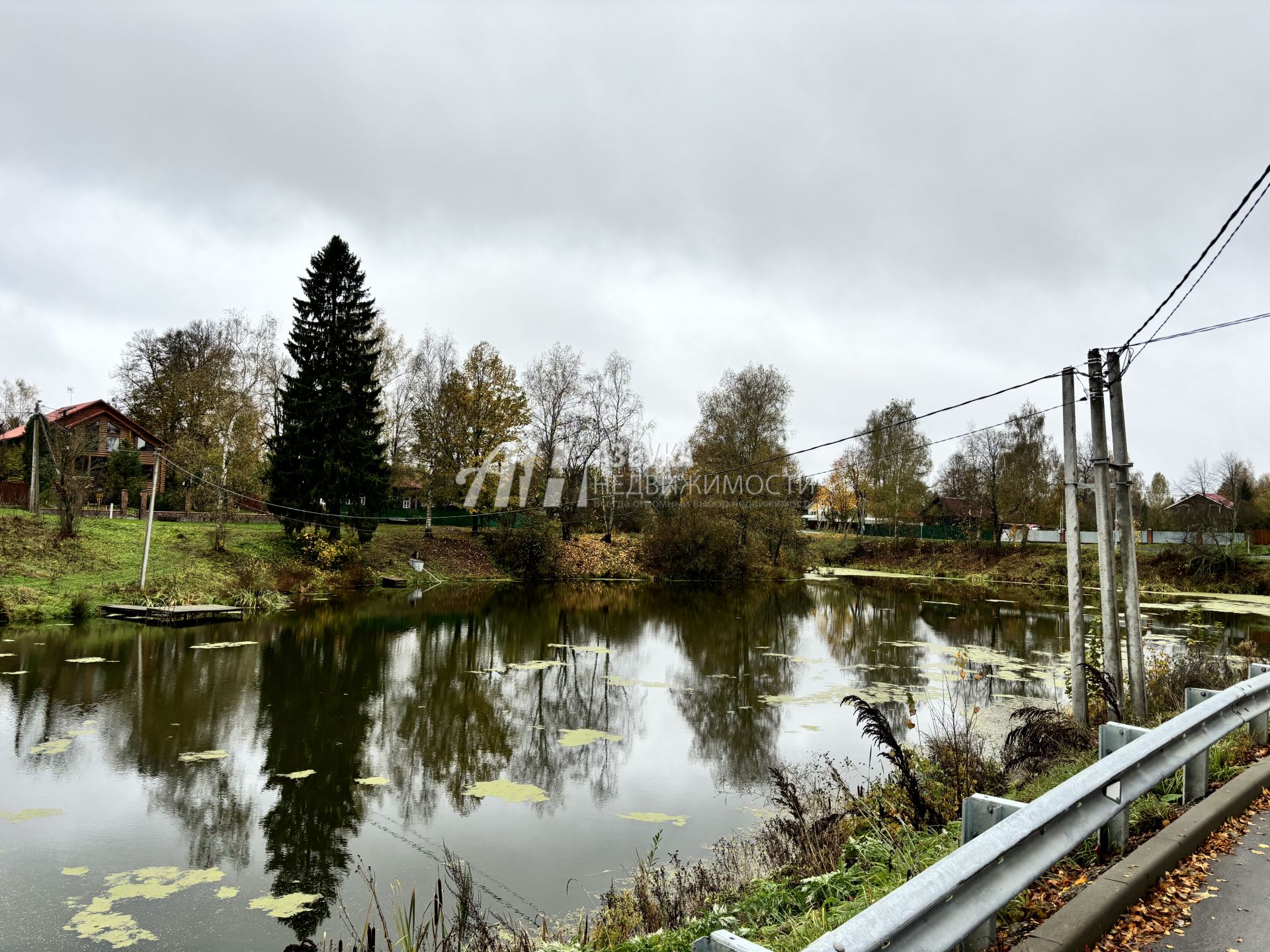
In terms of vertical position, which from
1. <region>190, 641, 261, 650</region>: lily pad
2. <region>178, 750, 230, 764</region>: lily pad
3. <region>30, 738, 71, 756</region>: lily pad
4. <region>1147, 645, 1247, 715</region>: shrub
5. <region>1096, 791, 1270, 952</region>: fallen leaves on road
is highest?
<region>1096, 791, 1270, 952</region>: fallen leaves on road

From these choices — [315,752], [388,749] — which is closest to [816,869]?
[388,749]

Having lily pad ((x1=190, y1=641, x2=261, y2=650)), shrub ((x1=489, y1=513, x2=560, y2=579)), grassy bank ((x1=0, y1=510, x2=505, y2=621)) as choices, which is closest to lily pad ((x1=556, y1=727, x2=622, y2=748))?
lily pad ((x1=190, y1=641, x2=261, y2=650))

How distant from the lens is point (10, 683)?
12367mm

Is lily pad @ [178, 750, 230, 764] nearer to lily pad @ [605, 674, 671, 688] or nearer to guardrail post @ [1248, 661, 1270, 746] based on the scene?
lily pad @ [605, 674, 671, 688]

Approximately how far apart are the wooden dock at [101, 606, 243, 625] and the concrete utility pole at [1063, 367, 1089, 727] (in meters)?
20.7

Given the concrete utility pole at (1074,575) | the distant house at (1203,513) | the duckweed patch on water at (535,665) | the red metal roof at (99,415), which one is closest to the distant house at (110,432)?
the red metal roof at (99,415)

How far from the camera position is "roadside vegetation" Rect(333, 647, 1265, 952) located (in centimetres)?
404

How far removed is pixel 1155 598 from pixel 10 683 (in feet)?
124

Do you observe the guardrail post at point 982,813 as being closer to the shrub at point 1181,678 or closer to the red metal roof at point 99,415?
the shrub at point 1181,678

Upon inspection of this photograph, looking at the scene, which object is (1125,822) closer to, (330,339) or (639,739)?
(639,739)

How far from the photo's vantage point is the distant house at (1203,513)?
36969 millimetres

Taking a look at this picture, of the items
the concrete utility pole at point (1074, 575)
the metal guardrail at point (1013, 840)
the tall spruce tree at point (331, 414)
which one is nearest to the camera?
the metal guardrail at point (1013, 840)

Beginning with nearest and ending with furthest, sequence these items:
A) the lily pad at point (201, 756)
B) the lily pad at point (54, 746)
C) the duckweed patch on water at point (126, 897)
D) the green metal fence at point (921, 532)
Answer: the duckweed patch on water at point (126, 897) < the lily pad at point (201, 756) < the lily pad at point (54, 746) < the green metal fence at point (921, 532)

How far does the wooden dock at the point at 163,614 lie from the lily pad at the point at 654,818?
17.1 meters
